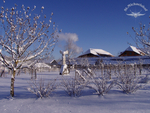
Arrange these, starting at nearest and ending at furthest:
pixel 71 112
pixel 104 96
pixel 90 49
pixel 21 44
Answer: pixel 71 112, pixel 104 96, pixel 21 44, pixel 90 49

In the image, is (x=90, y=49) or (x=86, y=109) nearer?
(x=86, y=109)

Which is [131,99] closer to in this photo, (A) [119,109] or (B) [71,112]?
(A) [119,109]

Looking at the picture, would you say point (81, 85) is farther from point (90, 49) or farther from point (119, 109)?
point (90, 49)

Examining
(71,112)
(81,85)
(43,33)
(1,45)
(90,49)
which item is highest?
(90,49)

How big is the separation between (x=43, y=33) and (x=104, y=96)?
3.51 meters

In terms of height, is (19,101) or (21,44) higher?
(21,44)

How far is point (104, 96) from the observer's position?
4758 millimetres

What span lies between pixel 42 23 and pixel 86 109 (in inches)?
147

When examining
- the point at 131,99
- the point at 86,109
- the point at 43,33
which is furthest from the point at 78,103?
the point at 43,33

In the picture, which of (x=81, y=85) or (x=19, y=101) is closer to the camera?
(x=19, y=101)

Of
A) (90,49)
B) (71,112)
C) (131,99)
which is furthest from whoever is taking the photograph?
(90,49)

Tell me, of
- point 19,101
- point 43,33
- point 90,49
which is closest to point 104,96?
point 19,101

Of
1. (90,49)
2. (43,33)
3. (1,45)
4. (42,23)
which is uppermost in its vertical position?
(90,49)

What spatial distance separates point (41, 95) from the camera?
4.64m
